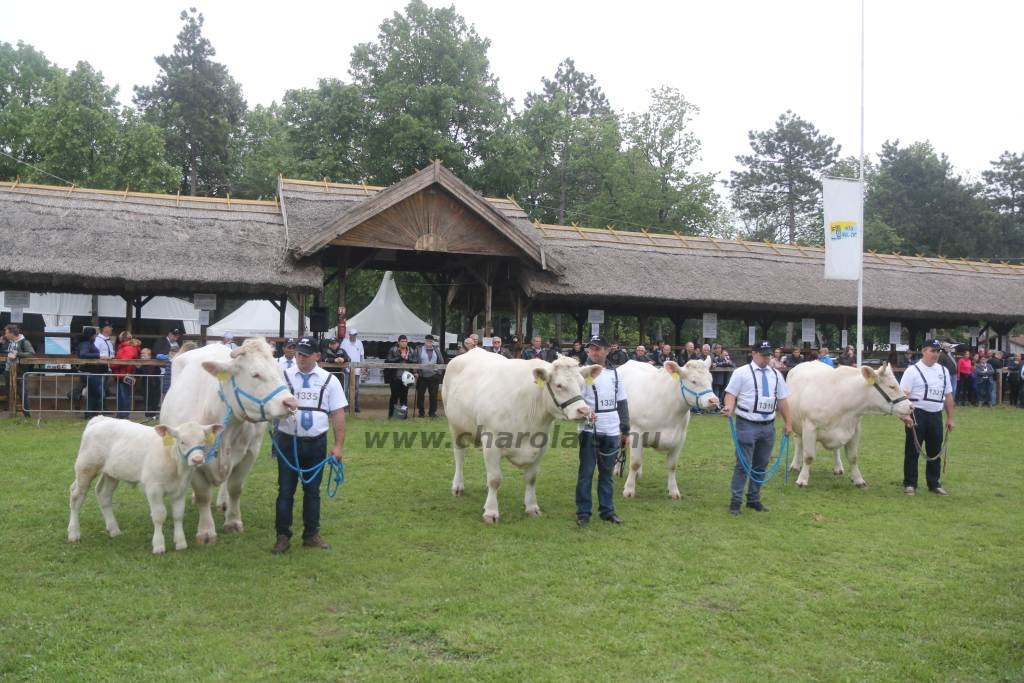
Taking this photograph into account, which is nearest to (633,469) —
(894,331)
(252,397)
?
(252,397)

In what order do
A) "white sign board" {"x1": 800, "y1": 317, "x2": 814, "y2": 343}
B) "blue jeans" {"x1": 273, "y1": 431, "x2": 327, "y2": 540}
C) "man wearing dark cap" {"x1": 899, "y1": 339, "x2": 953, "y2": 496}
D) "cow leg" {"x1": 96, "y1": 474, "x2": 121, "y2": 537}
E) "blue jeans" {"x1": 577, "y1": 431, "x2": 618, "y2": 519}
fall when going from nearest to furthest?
"blue jeans" {"x1": 273, "y1": 431, "x2": 327, "y2": 540} < "cow leg" {"x1": 96, "y1": 474, "x2": 121, "y2": 537} < "blue jeans" {"x1": 577, "y1": 431, "x2": 618, "y2": 519} < "man wearing dark cap" {"x1": 899, "y1": 339, "x2": 953, "y2": 496} < "white sign board" {"x1": 800, "y1": 317, "x2": 814, "y2": 343}

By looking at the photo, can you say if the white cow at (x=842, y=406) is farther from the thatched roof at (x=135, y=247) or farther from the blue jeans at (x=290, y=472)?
the thatched roof at (x=135, y=247)

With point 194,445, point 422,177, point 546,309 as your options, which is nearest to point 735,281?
point 546,309

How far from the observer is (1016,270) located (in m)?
31.2

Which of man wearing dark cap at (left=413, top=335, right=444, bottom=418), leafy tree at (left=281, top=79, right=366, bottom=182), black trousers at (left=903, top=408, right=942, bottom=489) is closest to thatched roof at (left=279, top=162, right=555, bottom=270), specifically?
man wearing dark cap at (left=413, top=335, right=444, bottom=418)

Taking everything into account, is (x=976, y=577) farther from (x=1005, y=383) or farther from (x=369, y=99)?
(x=369, y=99)

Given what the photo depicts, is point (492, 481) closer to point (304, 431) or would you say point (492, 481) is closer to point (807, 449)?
point (304, 431)

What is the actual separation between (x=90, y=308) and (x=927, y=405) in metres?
27.9

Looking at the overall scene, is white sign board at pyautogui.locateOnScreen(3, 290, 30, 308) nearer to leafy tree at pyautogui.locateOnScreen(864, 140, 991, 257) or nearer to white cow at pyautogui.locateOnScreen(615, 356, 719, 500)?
white cow at pyautogui.locateOnScreen(615, 356, 719, 500)

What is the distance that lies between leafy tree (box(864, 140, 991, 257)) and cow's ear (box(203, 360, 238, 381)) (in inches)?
2266

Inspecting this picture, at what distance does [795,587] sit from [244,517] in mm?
5735

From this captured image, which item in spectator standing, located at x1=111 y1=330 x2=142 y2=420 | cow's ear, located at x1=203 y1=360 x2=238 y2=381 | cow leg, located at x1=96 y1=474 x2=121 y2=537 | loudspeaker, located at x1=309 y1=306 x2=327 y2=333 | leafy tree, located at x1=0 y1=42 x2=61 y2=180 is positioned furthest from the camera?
leafy tree, located at x1=0 y1=42 x2=61 y2=180

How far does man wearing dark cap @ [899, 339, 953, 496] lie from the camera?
34.4 ft

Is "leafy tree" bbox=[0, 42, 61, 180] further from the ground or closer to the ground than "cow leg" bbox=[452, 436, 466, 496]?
further from the ground
